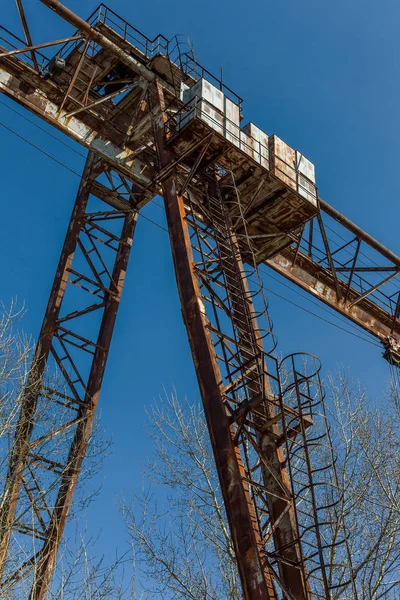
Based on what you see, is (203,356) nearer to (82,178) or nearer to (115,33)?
(82,178)

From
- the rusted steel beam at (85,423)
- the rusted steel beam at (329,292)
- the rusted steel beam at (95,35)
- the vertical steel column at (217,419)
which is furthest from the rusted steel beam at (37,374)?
the rusted steel beam at (329,292)

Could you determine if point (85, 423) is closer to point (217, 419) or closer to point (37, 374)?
point (37, 374)

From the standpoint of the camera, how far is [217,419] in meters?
9.22

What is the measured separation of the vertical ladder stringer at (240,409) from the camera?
8.34 metres

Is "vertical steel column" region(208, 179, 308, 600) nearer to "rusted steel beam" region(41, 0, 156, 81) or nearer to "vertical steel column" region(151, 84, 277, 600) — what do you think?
"vertical steel column" region(151, 84, 277, 600)

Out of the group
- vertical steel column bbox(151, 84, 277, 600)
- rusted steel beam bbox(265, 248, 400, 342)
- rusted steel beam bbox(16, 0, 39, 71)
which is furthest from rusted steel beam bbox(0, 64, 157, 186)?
rusted steel beam bbox(265, 248, 400, 342)

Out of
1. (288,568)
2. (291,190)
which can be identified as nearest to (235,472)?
(288,568)

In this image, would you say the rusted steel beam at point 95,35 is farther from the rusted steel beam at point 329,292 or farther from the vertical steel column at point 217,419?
the rusted steel beam at point 329,292

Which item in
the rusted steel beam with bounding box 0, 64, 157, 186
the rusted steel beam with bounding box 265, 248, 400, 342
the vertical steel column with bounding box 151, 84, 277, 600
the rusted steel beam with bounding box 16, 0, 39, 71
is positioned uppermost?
the rusted steel beam with bounding box 16, 0, 39, 71

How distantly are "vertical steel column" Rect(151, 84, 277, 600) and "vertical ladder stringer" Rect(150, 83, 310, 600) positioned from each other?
1cm

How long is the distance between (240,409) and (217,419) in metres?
0.31

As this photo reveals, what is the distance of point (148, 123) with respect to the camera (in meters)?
14.2

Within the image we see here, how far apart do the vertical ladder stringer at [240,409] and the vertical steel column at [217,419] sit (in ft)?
0.04

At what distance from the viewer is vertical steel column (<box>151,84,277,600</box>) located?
8.09m
